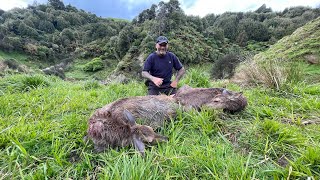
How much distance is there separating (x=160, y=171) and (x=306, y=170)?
1.11m

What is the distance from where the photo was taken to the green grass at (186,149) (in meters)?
1.86

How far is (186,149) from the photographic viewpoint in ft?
A: 7.34

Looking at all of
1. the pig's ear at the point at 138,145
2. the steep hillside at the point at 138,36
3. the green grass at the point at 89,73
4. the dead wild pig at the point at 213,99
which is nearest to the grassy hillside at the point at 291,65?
the dead wild pig at the point at 213,99

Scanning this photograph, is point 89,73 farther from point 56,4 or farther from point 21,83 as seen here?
point 56,4

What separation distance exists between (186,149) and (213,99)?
45.2 inches

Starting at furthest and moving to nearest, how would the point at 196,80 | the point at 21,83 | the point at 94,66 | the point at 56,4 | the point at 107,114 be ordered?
the point at 56,4 → the point at 94,66 → the point at 196,80 → the point at 21,83 → the point at 107,114

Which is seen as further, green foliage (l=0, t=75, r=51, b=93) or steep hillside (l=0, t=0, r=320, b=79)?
steep hillside (l=0, t=0, r=320, b=79)

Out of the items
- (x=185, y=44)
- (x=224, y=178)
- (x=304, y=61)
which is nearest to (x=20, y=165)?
(x=224, y=178)

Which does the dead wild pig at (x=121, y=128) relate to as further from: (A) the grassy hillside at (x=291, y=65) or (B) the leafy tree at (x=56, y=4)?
(B) the leafy tree at (x=56, y=4)

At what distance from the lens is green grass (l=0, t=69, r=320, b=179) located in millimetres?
1855

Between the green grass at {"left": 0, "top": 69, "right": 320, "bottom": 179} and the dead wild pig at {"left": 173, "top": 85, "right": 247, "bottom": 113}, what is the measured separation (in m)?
0.12

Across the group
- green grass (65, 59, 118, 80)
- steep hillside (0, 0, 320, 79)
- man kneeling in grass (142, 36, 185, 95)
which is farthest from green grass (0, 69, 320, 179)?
green grass (65, 59, 118, 80)

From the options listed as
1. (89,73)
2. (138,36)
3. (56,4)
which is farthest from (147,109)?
(56,4)

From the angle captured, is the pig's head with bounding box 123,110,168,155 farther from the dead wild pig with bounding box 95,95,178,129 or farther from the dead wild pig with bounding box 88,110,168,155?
the dead wild pig with bounding box 95,95,178,129
